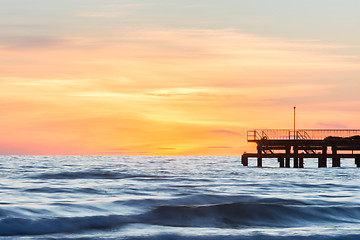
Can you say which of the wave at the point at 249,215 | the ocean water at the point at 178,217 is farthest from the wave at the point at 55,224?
the wave at the point at 249,215

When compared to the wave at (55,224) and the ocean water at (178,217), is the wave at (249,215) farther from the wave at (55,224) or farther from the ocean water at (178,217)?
the wave at (55,224)

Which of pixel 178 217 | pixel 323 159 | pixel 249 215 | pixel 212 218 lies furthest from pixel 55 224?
pixel 323 159

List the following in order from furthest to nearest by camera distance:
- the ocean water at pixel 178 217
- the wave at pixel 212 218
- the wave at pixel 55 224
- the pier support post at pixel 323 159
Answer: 1. the pier support post at pixel 323 159
2. the wave at pixel 212 218
3. the wave at pixel 55 224
4. the ocean water at pixel 178 217

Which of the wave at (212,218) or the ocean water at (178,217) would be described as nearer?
the ocean water at (178,217)

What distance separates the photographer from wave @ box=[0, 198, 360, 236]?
50.8 ft

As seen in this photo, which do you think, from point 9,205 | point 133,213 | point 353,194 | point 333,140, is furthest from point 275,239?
point 333,140

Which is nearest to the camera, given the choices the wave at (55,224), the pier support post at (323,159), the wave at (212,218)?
the wave at (55,224)

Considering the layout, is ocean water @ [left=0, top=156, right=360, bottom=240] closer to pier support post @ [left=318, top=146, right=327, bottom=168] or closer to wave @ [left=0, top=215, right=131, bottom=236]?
wave @ [left=0, top=215, right=131, bottom=236]

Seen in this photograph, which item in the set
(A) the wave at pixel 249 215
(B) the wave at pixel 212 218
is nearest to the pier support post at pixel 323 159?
(B) the wave at pixel 212 218

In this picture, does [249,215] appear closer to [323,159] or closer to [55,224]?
[55,224]

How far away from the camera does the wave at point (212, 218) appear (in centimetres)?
1549

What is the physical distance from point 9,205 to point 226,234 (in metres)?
8.63

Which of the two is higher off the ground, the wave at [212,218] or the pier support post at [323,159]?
the pier support post at [323,159]

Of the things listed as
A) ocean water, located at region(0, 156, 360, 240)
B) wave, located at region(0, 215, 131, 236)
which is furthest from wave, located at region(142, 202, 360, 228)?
wave, located at region(0, 215, 131, 236)
